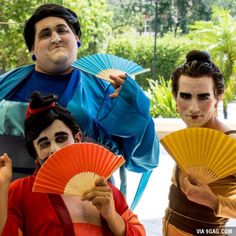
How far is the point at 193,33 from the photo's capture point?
18.2 ft

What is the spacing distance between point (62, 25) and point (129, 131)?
1.29 ft

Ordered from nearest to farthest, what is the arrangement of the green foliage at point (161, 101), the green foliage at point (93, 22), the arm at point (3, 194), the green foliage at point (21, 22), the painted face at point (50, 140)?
the arm at point (3, 194), the painted face at point (50, 140), the green foliage at point (21, 22), the green foliage at point (161, 101), the green foliage at point (93, 22)

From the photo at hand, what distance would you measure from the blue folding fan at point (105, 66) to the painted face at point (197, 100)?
23 centimetres

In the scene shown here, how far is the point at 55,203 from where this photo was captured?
108 centimetres

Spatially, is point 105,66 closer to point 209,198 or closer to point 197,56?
point 197,56

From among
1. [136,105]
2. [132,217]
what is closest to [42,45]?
[136,105]

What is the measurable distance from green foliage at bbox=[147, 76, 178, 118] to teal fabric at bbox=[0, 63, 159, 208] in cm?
355

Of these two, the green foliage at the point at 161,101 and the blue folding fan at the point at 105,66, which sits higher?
the blue folding fan at the point at 105,66

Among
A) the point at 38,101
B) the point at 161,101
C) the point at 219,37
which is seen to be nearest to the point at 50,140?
the point at 38,101

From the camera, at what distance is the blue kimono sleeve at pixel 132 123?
1.30 m

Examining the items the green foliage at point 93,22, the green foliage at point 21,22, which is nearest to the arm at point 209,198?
the green foliage at point 21,22

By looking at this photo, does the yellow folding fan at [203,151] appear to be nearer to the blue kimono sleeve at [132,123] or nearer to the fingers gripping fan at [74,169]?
the fingers gripping fan at [74,169]

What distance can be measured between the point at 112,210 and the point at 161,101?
4.19 m

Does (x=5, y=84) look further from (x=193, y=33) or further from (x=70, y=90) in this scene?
(x=193, y=33)
